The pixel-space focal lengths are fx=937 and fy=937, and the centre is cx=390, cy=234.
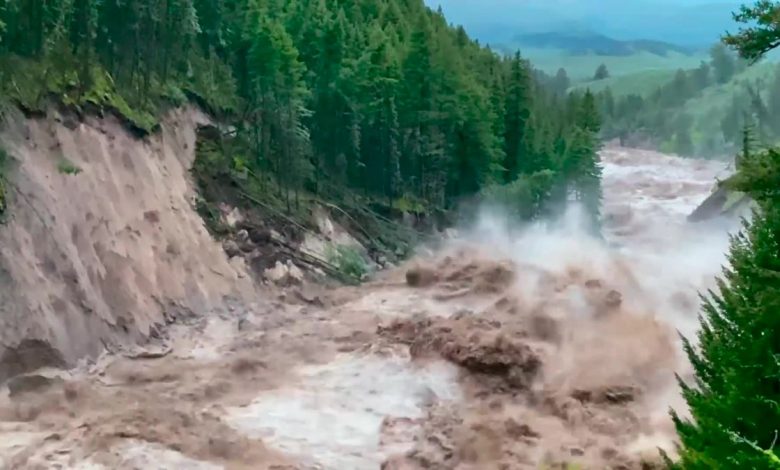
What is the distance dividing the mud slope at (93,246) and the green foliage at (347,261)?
18.6 ft

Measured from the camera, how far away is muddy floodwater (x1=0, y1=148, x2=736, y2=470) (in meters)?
19.7

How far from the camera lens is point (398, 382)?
24453mm

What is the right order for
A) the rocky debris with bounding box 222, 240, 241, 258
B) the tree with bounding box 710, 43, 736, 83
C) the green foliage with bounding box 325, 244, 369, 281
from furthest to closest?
the tree with bounding box 710, 43, 736, 83 < the green foliage with bounding box 325, 244, 369, 281 < the rocky debris with bounding box 222, 240, 241, 258

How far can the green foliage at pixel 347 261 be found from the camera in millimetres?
37625

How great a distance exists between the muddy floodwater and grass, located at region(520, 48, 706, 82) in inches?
3951

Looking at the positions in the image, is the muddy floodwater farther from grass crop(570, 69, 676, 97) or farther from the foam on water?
grass crop(570, 69, 676, 97)

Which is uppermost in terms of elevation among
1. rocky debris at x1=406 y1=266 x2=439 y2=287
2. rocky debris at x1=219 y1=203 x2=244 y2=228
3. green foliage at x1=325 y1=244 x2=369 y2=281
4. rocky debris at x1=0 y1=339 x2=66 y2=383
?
rocky debris at x1=219 y1=203 x2=244 y2=228

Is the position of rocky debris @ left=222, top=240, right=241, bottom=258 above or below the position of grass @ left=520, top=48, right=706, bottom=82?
below

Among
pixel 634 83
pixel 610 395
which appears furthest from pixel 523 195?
pixel 634 83

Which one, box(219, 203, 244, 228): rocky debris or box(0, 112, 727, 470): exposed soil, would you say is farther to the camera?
box(219, 203, 244, 228): rocky debris

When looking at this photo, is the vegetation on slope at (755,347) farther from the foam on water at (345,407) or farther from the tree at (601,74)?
the tree at (601,74)

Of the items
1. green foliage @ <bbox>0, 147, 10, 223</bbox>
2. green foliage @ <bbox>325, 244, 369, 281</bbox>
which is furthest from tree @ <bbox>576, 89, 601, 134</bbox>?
green foliage @ <bbox>0, 147, 10, 223</bbox>

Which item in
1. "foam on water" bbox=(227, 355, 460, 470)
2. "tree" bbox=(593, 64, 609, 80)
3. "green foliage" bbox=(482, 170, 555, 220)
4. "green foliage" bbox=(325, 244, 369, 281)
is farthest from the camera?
"tree" bbox=(593, 64, 609, 80)

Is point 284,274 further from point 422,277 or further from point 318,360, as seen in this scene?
point 318,360
